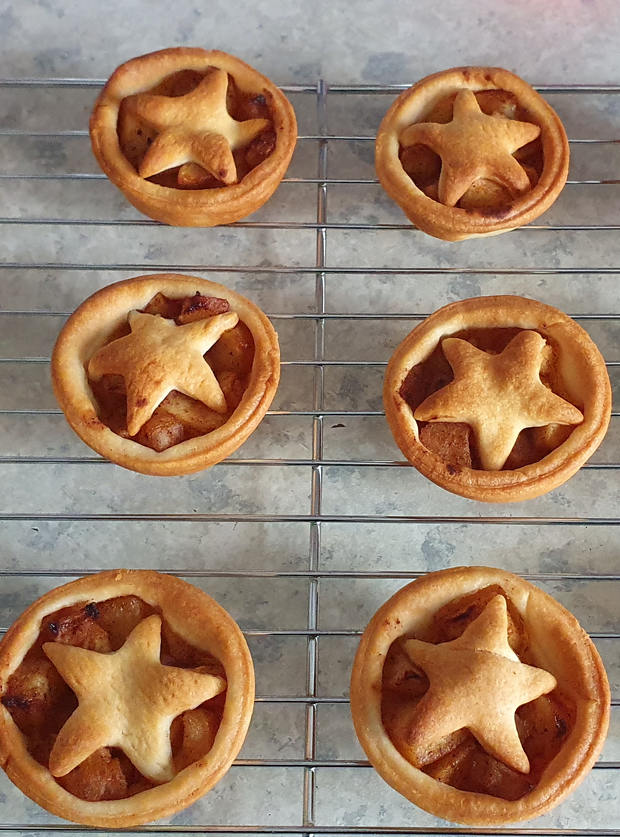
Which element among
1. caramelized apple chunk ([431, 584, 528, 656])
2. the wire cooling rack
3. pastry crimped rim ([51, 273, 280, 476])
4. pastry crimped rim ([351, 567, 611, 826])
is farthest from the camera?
the wire cooling rack

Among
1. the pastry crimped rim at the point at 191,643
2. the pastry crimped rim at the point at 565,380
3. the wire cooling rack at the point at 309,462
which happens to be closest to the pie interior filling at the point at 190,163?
the wire cooling rack at the point at 309,462

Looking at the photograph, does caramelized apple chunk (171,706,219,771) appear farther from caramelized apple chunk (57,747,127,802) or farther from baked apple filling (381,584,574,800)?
baked apple filling (381,584,574,800)

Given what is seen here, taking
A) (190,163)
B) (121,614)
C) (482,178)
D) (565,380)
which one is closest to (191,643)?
(121,614)

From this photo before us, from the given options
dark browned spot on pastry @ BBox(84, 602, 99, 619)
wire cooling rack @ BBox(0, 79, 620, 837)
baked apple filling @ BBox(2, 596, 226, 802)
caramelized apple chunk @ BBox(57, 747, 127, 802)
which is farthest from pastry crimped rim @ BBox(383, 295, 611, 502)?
caramelized apple chunk @ BBox(57, 747, 127, 802)

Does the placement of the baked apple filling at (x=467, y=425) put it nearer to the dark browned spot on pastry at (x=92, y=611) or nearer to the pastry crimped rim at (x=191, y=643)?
the pastry crimped rim at (x=191, y=643)

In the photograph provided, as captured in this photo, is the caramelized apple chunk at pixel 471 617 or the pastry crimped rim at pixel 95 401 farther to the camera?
the pastry crimped rim at pixel 95 401

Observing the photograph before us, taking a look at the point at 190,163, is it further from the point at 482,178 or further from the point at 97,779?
the point at 97,779

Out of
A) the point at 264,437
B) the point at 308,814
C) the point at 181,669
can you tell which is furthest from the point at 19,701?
the point at 264,437
